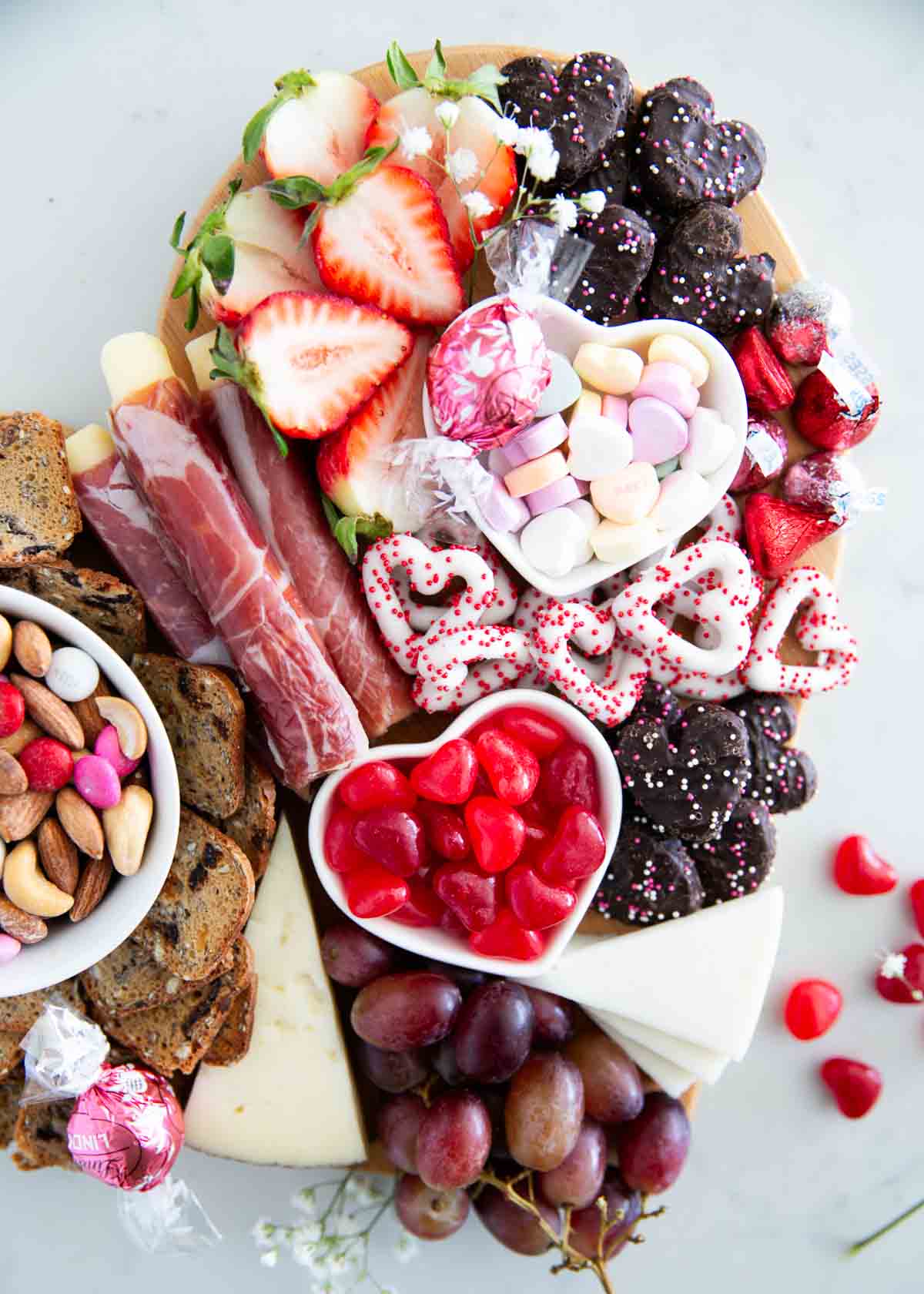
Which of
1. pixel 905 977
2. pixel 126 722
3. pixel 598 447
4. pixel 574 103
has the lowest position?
pixel 905 977

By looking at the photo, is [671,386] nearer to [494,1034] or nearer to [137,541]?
[137,541]

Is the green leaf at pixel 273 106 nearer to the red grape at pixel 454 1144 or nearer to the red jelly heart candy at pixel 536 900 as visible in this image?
the red jelly heart candy at pixel 536 900

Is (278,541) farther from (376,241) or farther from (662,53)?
(662,53)

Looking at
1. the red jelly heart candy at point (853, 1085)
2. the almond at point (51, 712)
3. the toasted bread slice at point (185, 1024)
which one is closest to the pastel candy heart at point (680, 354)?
the almond at point (51, 712)

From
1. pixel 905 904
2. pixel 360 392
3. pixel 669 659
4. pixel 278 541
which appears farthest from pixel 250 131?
pixel 905 904

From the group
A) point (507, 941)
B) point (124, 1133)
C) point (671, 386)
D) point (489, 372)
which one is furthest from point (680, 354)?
point (124, 1133)

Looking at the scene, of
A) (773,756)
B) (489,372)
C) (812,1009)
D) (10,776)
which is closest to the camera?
(10,776)
